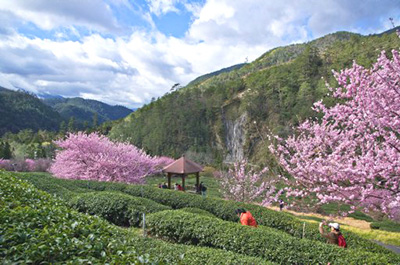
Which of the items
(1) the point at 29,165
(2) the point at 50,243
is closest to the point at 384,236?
(2) the point at 50,243

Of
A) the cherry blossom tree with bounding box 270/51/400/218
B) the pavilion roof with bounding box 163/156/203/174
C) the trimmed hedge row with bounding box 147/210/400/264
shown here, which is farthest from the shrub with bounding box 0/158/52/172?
the cherry blossom tree with bounding box 270/51/400/218

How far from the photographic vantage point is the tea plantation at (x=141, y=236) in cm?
350

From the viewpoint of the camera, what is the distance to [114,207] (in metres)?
12.2

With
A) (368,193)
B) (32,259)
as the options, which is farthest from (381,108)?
(32,259)

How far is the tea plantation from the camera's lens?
350 cm

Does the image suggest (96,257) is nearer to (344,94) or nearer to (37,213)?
(37,213)

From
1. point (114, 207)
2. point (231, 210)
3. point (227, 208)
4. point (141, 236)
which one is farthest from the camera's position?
point (227, 208)

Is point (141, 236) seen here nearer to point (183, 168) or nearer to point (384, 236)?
point (183, 168)

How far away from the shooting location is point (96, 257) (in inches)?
140

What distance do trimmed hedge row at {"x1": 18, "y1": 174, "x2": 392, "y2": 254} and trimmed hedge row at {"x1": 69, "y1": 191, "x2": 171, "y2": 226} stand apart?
3698 millimetres

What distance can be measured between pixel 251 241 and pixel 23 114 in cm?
14203

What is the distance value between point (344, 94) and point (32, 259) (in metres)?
7.95

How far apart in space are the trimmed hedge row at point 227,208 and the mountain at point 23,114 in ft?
373

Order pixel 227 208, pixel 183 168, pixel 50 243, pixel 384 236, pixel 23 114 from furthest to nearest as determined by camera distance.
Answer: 1. pixel 23 114
2. pixel 183 168
3. pixel 384 236
4. pixel 227 208
5. pixel 50 243
